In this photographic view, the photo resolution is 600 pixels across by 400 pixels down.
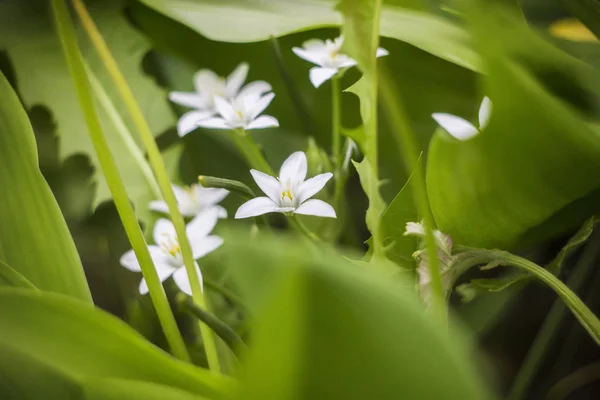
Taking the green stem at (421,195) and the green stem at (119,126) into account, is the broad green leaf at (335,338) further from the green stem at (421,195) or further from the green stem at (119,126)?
the green stem at (119,126)

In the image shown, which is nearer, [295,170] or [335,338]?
[335,338]

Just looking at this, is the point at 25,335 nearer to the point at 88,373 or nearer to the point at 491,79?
the point at 88,373

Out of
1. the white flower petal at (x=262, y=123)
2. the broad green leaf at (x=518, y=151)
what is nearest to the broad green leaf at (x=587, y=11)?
the broad green leaf at (x=518, y=151)

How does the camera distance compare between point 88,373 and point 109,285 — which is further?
point 109,285

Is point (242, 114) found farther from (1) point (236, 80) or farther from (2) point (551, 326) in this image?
(2) point (551, 326)

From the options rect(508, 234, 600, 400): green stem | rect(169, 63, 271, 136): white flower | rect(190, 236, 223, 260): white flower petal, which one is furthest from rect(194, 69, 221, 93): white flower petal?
rect(508, 234, 600, 400): green stem

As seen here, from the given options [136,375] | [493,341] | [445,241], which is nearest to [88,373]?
[136,375]

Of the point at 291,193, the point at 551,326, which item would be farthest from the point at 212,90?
the point at 551,326

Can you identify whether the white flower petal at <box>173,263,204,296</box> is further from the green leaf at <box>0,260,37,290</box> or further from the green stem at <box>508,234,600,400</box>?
the green stem at <box>508,234,600,400</box>
